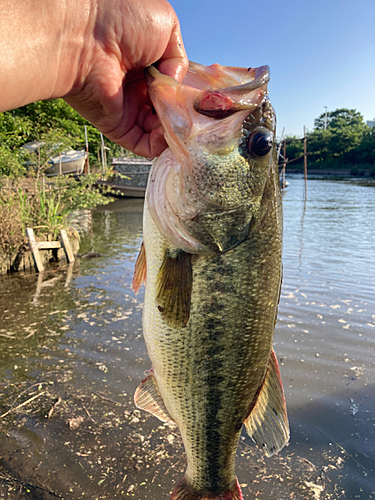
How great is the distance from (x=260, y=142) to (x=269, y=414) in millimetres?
1370

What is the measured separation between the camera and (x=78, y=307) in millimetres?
7141

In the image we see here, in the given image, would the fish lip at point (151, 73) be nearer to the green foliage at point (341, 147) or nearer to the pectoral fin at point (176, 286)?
the pectoral fin at point (176, 286)

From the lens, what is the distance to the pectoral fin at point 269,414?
1994 mm

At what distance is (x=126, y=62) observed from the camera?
1.82 metres

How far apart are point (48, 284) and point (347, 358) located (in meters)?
6.11

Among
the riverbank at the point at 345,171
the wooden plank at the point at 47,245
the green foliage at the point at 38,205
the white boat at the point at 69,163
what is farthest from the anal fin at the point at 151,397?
the riverbank at the point at 345,171

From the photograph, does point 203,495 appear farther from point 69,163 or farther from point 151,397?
point 69,163

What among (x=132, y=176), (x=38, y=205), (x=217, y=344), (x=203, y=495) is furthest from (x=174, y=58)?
(x=132, y=176)

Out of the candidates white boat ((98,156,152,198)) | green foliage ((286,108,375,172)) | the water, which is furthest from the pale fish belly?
green foliage ((286,108,375,172))

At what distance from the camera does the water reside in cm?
323

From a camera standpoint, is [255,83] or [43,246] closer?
[255,83]

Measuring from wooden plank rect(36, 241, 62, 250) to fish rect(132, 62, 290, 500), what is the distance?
8.31m

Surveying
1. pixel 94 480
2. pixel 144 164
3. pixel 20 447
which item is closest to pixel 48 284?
pixel 20 447

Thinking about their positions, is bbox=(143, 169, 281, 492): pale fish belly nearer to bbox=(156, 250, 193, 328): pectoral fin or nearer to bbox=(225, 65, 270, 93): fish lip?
bbox=(156, 250, 193, 328): pectoral fin
